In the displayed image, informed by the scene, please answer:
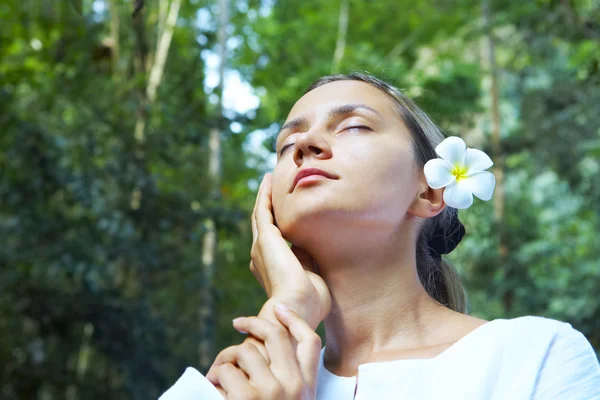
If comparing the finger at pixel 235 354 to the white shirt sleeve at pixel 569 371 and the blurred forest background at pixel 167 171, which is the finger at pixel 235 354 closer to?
the white shirt sleeve at pixel 569 371

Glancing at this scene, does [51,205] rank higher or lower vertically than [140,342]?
higher

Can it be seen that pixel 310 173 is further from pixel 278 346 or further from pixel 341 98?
pixel 278 346

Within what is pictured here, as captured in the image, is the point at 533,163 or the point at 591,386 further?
→ the point at 533,163

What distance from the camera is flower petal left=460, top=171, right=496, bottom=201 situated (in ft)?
4.85

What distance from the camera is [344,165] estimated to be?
1459 millimetres

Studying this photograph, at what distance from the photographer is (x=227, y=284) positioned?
8742mm

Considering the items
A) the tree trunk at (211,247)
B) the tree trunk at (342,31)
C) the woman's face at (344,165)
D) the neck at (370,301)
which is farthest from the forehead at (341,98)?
the tree trunk at (342,31)

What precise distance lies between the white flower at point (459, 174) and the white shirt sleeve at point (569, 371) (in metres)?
0.34

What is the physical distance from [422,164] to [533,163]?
9375 millimetres

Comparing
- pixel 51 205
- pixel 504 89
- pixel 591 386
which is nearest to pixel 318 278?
pixel 591 386

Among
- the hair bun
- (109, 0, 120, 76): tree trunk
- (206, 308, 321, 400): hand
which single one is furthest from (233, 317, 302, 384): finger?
(109, 0, 120, 76): tree trunk

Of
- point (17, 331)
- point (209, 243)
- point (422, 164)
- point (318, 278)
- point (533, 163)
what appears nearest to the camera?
point (318, 278)

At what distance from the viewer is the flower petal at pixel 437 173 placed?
1481 mm

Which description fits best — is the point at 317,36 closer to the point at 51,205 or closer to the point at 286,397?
the point at 51,205
